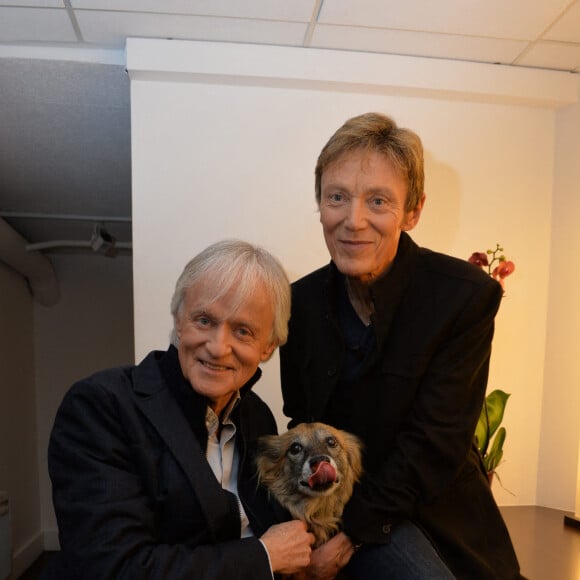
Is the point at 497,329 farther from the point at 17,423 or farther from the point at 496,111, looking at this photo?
the point at 17,423

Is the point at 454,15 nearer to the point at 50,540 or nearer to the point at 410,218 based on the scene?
the point at 410,218

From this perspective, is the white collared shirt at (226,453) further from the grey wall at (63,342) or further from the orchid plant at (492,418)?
the grey wall at (63,342)

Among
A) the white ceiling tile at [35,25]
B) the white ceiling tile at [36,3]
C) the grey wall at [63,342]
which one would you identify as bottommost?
the grey wall at [63,342]

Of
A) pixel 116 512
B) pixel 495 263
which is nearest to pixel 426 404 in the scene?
pixel 116 512

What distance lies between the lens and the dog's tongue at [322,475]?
135 centimetres

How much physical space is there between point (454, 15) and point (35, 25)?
162 centimetres

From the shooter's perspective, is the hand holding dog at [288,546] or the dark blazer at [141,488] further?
the hand holding dog at [288,546]

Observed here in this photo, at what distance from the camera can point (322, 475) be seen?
4.43ft

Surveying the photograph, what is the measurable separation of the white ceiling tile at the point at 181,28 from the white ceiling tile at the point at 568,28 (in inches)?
38.7

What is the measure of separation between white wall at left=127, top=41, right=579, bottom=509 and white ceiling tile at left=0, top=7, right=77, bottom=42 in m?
0.27

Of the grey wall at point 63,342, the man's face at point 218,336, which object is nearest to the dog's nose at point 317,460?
the man's face at point 218,336

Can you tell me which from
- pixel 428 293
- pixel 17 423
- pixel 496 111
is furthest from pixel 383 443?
pixel 17 423

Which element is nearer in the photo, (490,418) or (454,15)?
(454,15)

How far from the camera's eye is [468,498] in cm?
150
